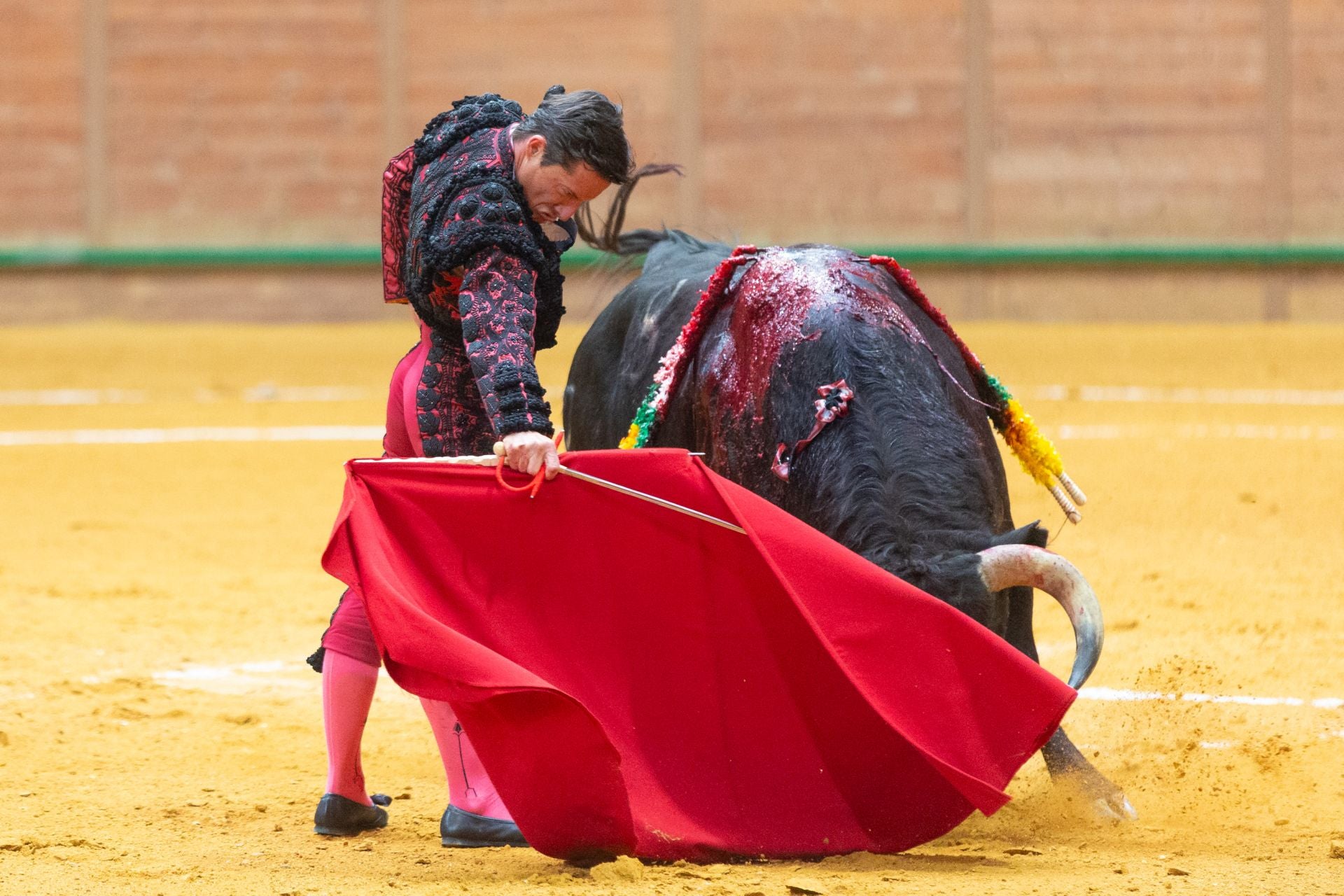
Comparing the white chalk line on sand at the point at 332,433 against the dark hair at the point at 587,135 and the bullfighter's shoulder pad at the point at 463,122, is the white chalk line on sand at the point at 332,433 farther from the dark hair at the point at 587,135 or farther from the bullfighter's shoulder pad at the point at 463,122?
the dark hair at the point at 587,135

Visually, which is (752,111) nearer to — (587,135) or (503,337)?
(587,135)

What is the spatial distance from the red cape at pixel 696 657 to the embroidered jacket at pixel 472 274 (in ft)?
0.67

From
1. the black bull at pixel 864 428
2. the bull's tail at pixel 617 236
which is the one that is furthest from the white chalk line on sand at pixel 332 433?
the black bull at pixel 864 428

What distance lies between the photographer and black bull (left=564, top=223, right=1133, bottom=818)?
9.95 feet

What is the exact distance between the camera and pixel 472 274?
2.93m

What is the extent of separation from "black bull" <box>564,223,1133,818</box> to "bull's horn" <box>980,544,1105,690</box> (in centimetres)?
3

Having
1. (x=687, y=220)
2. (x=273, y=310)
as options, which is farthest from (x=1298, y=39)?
(x=273, y=310)

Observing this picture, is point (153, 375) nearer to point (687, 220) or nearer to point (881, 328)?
point (687, 220)

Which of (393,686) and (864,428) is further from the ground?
(864,428)

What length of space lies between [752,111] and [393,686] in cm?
859

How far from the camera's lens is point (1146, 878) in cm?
273

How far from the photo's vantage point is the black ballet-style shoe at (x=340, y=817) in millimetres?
3209

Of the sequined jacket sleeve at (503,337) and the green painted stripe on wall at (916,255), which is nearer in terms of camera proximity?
the sequined jacket sleeve at (503,337)

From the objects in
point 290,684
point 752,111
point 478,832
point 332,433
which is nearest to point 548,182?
point 478,832
